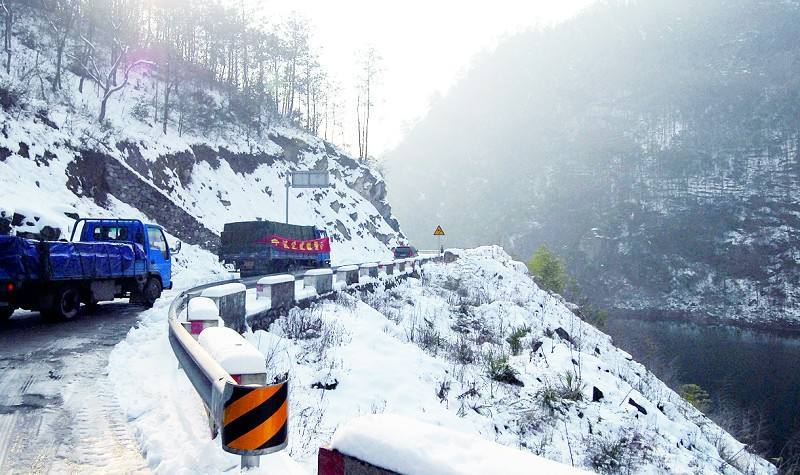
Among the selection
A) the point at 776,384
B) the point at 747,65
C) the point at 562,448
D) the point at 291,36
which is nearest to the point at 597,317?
the point at 776,384

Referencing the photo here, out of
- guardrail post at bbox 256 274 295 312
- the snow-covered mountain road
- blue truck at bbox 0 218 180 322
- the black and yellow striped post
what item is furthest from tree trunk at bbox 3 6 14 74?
the black and yellow striped post

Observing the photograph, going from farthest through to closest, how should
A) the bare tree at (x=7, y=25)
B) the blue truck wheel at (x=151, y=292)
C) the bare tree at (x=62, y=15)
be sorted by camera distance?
the bare tree at (x=62, y=15)
the bare tree at (x=7, y=25)
the blue truck wheel at (x=151, y=292)

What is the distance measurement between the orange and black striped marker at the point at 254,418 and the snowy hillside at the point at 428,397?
1.80ft

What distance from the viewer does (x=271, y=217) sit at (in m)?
37.1

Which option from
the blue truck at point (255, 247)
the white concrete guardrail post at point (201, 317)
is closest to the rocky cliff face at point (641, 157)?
the blue truck at point (255, 247)

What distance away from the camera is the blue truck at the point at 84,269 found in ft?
31.5

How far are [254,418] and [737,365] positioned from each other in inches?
1898

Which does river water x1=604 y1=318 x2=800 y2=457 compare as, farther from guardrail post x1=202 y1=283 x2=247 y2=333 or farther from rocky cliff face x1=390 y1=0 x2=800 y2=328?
guardrail post x1=202 y1=283 x2=247 y2=333

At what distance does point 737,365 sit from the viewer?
40.8m

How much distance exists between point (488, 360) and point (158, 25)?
4204cm

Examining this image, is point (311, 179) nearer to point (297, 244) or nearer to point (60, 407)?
point (297, 244)

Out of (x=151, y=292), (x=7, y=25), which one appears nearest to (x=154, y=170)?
(x=7, y=25)

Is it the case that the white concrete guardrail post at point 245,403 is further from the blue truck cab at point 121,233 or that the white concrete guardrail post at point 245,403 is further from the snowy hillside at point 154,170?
the snowy hillside at point 154,170

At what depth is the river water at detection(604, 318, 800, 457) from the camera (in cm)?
2789
